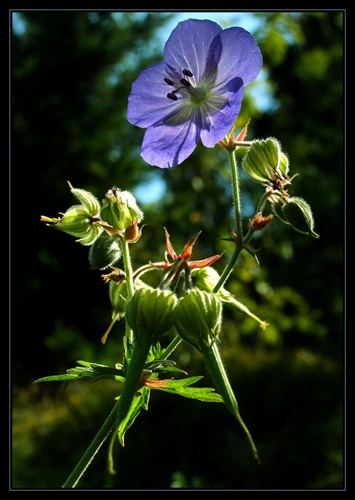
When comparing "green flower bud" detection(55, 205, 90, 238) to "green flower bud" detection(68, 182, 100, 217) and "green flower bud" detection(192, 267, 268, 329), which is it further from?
"green flower bud" detection(192, 267, 268, 329)

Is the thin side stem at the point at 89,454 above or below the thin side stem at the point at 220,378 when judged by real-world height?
below

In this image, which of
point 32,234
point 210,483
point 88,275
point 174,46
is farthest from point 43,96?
point 174,46

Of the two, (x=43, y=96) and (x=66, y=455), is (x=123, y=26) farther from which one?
(x=66, y=455)

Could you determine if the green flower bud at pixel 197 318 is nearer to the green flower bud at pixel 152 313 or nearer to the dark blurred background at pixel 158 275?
the green flower bud at pixel 152 313

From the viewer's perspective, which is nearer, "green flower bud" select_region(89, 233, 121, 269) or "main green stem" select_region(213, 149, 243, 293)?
"main green stem" select_region(213, 149, 243, 293)

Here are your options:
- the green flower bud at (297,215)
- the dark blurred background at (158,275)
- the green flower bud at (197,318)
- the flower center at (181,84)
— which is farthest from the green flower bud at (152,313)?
the dark blurred background at (158,275)

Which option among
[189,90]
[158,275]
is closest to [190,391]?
[189,90]

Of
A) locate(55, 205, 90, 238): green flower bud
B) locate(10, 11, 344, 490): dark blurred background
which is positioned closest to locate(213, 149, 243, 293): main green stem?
locate(55, 205, 90, 238): green flower bud
